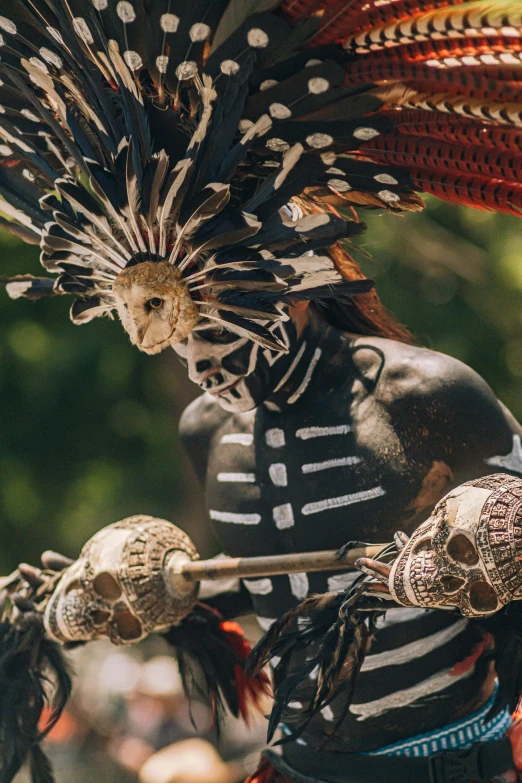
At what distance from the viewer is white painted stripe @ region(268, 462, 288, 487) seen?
2.43 m

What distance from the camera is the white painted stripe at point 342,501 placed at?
2297 mm

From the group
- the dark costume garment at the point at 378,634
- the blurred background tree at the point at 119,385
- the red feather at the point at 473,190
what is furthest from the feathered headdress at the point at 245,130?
the blurred background tree at the point at 119,385

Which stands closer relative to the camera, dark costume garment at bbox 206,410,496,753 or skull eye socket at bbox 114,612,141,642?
dark costume garment at bbox 206,410,496,753

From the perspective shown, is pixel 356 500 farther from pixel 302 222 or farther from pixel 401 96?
pixel 401 96

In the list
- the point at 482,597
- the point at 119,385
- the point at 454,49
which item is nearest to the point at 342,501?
the point at 482,597

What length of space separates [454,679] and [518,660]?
28cm

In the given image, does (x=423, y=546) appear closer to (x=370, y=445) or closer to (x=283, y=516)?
(x=370, y=445)

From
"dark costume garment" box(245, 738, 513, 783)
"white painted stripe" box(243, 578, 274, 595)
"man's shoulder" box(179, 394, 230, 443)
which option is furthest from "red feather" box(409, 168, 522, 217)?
"dark costume garment" box(245, 738, 513, 783)

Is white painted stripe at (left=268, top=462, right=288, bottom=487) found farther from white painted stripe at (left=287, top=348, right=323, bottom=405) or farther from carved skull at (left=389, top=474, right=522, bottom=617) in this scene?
carved skull at (left=389, top=474, right=522, bottom=617)

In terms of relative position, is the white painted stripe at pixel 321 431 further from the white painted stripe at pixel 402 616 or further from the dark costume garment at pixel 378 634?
the white painted stripe at pixel 402 616

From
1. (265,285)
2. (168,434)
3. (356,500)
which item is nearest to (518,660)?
(356,500)

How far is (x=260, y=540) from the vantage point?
2.47 meters

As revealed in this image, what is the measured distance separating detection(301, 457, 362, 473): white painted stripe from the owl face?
0.42 meters

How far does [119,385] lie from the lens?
18.3ft
